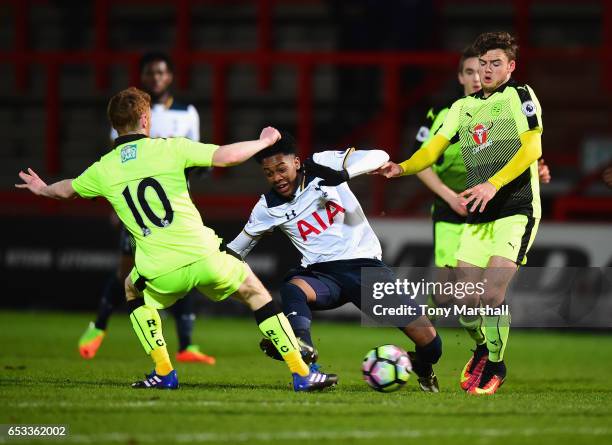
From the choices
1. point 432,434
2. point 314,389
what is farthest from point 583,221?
point 432,434

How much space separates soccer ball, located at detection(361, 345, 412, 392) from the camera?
21.3 ft

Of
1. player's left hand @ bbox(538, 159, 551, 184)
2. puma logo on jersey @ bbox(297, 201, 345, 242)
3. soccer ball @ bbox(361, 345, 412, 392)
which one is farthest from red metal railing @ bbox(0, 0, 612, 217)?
soccer ball @ bbox(361, 345, 412, 392)

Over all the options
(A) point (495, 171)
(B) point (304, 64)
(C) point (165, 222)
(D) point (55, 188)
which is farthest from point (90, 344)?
(B) point (304, 64)

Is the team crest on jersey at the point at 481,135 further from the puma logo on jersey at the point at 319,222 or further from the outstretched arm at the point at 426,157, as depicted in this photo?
the puma logo on jersey at the point at 319,222

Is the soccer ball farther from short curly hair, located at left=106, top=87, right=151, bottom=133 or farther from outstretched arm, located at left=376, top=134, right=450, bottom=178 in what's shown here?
short curly hair, located at left=106, top=87, right=151, bottom=133

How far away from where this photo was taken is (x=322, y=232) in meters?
6.91

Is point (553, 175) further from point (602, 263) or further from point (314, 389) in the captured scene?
point (314, 389)

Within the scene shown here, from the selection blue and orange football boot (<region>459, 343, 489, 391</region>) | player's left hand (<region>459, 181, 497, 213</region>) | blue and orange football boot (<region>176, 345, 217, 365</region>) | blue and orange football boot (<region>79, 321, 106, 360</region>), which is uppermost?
player's left hand (<region>459, 181, 497, 213</region>)

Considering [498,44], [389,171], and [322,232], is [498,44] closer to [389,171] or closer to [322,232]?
[389,171]

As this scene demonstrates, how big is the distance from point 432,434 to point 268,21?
11443 millimetres

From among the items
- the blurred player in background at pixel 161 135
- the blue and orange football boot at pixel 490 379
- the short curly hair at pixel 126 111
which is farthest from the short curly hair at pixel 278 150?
the blurred player in background at pixel 161 135

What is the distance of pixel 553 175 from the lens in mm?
14648

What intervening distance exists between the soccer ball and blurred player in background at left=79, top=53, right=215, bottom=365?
2616mm

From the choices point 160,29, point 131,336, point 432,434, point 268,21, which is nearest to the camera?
point 432,434
